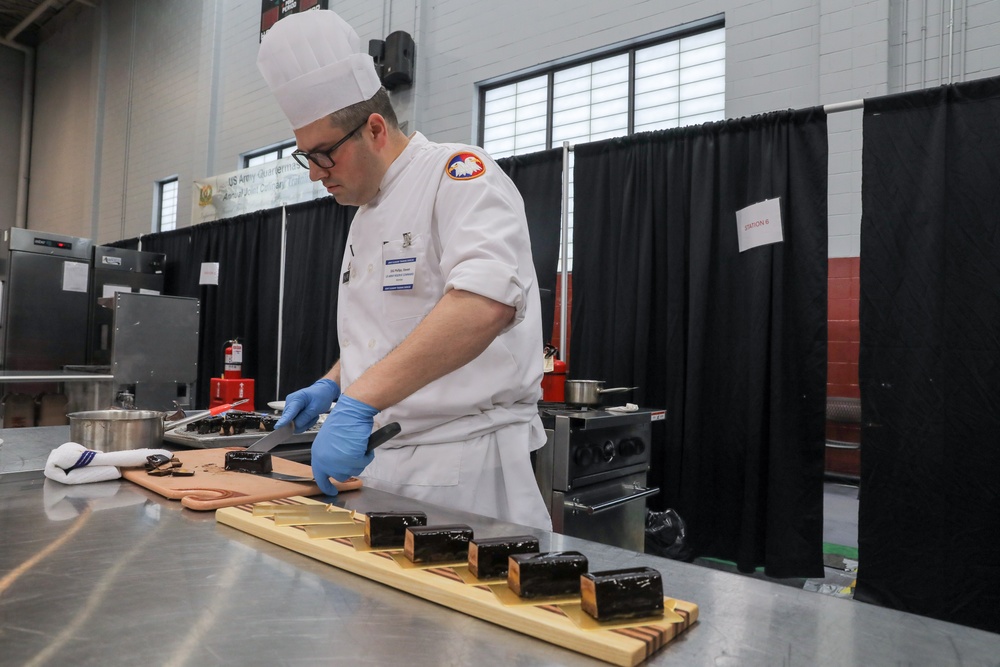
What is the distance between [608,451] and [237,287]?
12.8ft

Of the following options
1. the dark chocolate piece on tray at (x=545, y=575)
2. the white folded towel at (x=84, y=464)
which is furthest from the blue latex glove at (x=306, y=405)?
the dark chocolate piece on tray at (x=545, y=575)

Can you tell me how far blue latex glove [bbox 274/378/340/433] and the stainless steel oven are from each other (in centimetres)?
87

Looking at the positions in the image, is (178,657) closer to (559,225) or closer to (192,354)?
(559,225)

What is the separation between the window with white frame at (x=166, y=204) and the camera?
7234 mm

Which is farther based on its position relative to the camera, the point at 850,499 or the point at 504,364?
the point at 850,499

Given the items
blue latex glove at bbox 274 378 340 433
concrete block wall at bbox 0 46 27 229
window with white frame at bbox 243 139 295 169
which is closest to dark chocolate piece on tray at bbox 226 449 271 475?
blue latex glove at bbox 274 378 340 433

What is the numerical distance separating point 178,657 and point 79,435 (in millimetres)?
1047

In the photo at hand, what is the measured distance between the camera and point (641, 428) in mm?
2510

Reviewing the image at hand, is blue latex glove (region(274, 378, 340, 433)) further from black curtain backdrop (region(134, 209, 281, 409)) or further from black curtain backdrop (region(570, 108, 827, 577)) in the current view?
black curtain backdrop (region(134, 209, 281, 409))

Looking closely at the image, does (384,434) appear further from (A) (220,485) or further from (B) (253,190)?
(B) (253,190)

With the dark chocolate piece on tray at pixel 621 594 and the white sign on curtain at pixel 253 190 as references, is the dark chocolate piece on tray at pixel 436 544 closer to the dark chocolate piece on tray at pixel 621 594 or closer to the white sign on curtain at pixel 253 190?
the dark chocolate piece on tray at pixel 621 594

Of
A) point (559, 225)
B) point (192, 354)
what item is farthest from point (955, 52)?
point (192, 354)

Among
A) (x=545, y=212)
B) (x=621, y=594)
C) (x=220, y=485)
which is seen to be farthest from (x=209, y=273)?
(x=621, y=594)

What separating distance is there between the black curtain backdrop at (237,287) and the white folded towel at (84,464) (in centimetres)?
374
